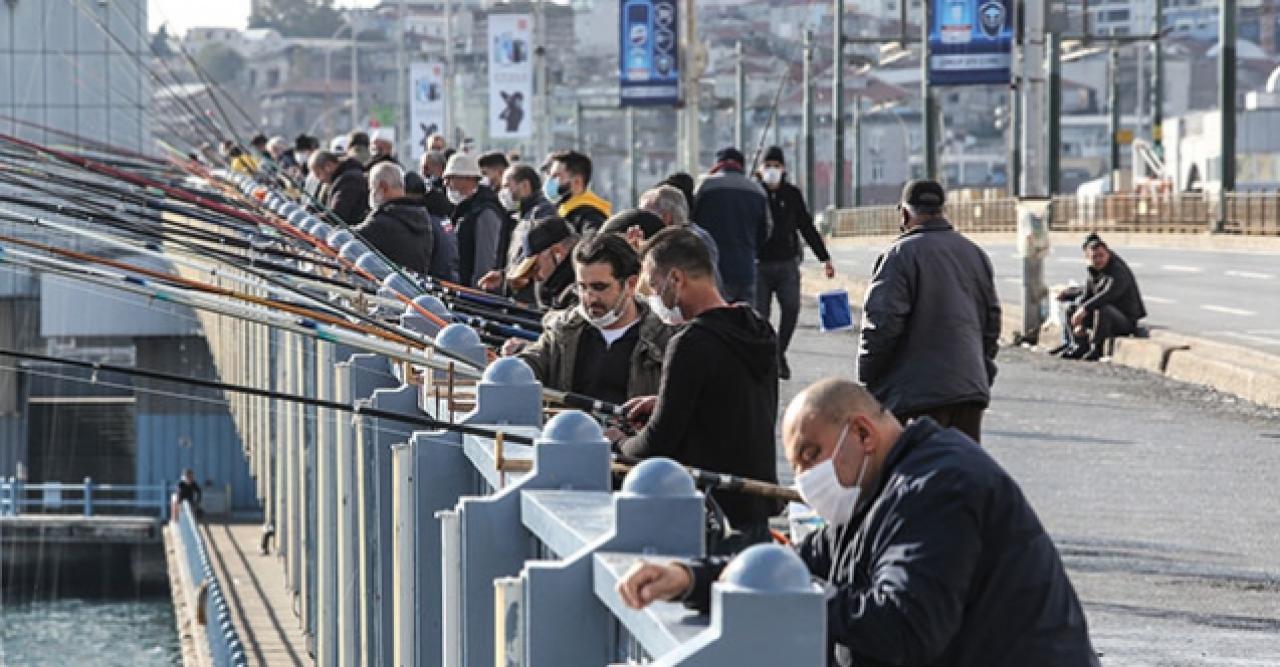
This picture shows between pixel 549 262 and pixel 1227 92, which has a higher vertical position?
pixel 1227 92

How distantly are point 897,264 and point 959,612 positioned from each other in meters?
6.63

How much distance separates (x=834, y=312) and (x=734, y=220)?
347 centimetres

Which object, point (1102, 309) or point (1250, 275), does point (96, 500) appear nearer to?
point (1250, 275)

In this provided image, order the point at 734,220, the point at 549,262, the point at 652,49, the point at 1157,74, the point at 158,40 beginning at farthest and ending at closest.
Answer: the point at 158,40
the point at 1157,74
the point at 652,49
the point at 734,220
the point at 549,262

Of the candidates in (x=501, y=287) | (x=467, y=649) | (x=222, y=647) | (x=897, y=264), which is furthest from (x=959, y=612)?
(x=222, y=647)

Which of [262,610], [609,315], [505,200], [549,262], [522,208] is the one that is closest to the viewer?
[609,315]

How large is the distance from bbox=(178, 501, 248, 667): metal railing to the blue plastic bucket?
334cm

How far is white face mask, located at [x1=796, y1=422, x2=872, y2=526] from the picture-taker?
18.7 feet

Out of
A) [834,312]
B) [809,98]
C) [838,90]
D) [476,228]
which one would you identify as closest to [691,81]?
[838,90]

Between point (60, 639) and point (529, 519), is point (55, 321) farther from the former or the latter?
point (529, 519)

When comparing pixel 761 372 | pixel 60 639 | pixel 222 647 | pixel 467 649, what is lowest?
pixel 60 639

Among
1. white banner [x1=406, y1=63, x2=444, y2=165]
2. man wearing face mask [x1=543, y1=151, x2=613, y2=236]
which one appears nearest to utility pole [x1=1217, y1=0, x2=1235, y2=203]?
white banner [x1=406, y1=63, x2=444, y2=165]

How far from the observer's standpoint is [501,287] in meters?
15.4

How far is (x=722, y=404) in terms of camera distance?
7949 mm
